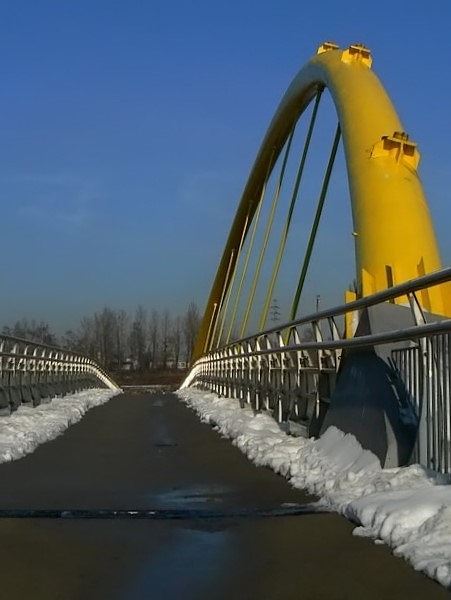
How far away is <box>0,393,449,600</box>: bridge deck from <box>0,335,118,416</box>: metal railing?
5963 mm

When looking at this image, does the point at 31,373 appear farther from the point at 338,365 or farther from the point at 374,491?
the point at 374,491

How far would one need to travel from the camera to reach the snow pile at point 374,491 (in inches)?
157

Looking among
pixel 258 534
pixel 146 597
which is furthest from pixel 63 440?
pixel 146 597

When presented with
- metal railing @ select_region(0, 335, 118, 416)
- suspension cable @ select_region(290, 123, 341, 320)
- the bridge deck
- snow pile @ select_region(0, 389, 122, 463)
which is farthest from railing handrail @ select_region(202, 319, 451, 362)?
suspension cable @ select_region(290, 123, 341, 320)

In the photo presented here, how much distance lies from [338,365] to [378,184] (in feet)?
24.6

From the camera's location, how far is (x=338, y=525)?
4.87 meters

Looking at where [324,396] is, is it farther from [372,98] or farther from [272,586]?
[372,98]

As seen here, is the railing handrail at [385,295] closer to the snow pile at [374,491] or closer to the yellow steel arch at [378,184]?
the snow pile at [374,491]

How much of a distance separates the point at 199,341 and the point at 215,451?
44.1m

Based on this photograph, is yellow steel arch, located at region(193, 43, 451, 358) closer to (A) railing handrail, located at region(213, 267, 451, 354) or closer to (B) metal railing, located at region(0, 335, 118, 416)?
(A) railing handrail, located at region(213, 267, 451, 354)

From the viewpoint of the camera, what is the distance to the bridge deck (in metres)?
3.67

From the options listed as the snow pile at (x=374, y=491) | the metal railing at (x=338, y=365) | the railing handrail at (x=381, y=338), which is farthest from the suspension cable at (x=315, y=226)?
the snow pile at (x=374, y=491)

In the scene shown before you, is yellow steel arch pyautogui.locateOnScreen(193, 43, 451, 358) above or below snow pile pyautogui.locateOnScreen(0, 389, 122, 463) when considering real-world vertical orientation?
above

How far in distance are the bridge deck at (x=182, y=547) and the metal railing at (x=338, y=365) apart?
109cm
